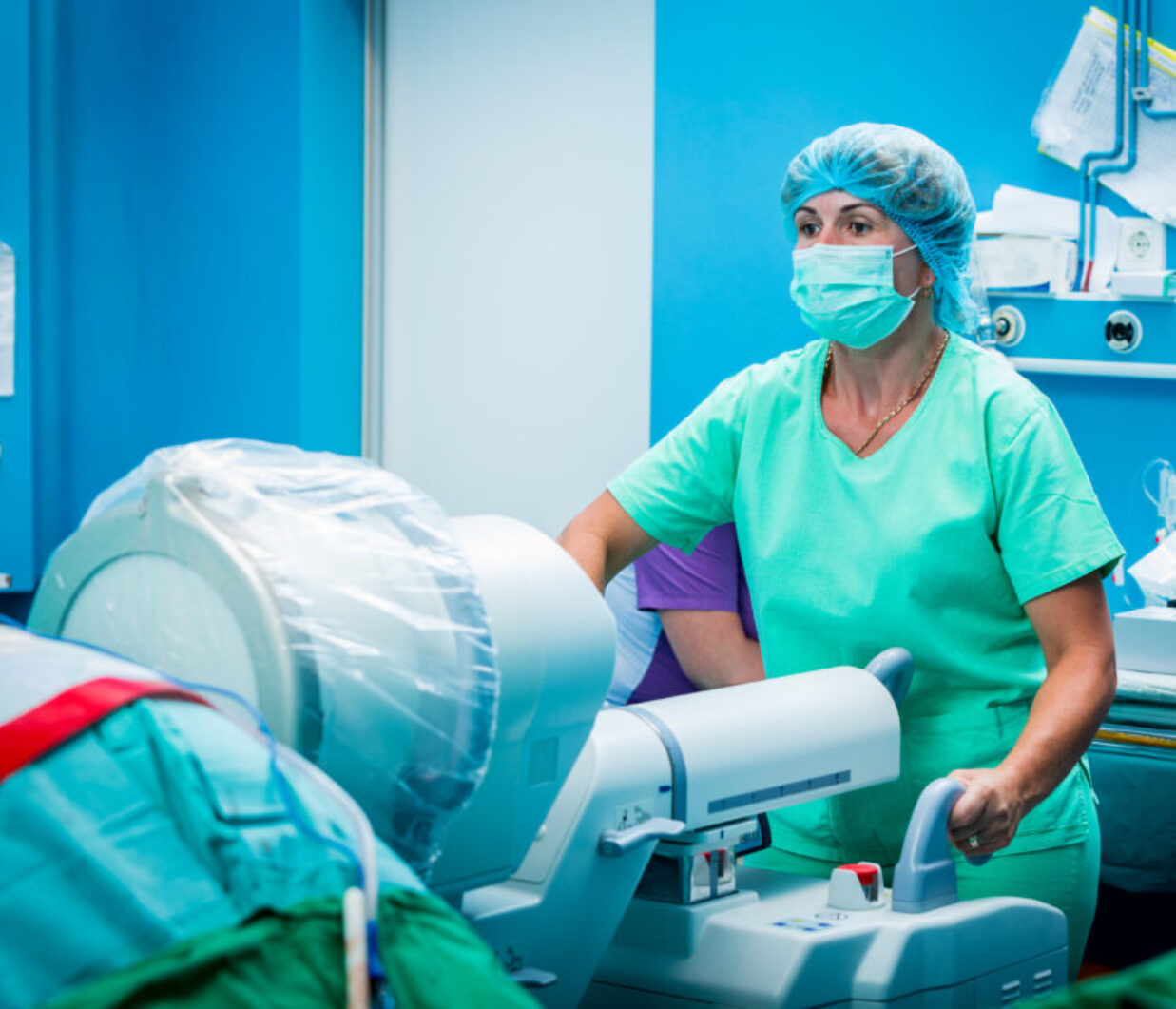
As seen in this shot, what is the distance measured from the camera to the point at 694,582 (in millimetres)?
2596

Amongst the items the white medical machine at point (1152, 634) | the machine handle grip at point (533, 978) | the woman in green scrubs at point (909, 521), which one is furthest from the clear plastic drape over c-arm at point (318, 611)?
the white medical machine at point (1152, 634)

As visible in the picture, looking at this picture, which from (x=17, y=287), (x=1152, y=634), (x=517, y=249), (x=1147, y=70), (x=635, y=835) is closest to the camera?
(x=635, y=835)

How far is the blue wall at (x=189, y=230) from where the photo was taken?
12.6 ft

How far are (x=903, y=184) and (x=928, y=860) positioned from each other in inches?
31.8

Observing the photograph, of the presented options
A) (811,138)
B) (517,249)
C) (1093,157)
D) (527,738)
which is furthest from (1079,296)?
(527,738)

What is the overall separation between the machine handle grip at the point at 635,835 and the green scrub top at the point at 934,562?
48 cm

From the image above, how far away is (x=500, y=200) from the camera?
401 centimetres

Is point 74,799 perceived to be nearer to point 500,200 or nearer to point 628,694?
point 628,694

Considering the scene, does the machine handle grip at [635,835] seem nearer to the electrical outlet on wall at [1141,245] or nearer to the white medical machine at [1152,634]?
the white medical machine at [1152,634]

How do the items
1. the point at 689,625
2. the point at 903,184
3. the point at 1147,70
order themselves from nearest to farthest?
1. the point at 903,184
2. the point at 689,625
3. the point at 1147,70

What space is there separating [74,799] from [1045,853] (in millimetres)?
1117

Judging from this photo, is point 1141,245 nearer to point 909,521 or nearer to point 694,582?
point 694,582

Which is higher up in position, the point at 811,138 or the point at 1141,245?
the point at 811,138

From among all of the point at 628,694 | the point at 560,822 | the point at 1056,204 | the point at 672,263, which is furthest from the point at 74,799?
the point at 672,263
